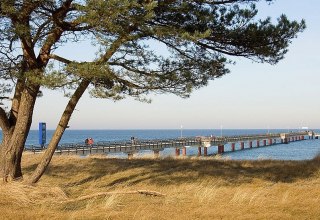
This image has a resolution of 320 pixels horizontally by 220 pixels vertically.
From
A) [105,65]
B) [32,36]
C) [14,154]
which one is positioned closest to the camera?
[105,65]

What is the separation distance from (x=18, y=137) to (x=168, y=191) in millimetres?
4200

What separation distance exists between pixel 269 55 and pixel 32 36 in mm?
6394

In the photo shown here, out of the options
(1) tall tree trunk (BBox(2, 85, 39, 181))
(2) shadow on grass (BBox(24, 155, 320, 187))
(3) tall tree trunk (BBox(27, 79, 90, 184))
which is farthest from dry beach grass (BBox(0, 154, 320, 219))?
(1) tall tree trunk (BBox(2, 85, 39, 181))

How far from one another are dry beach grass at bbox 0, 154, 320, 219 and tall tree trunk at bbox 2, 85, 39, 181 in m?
0.92

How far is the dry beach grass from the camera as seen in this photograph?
895cm

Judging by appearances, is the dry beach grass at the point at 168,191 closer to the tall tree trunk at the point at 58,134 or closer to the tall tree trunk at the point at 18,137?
the tall tree trunk at the point at 58,134

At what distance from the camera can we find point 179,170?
1767 centimetres

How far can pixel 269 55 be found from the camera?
13391 mm

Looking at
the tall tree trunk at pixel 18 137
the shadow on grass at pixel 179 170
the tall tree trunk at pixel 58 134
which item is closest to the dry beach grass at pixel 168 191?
the shadow on grass at pixel 179 170

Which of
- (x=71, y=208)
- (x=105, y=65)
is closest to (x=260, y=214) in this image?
(x=71, y=208)

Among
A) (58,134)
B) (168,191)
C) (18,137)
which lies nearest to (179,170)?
(168,191)

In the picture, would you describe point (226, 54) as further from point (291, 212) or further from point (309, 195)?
point (291, 212)

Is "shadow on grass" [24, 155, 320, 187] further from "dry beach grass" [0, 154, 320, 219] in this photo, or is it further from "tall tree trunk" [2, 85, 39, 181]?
"tall tree trunk" [2, 85, 39, 181]

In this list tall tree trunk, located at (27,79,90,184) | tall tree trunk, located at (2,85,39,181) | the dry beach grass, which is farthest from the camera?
tall tree trunk, located at (27,79,90,184)
